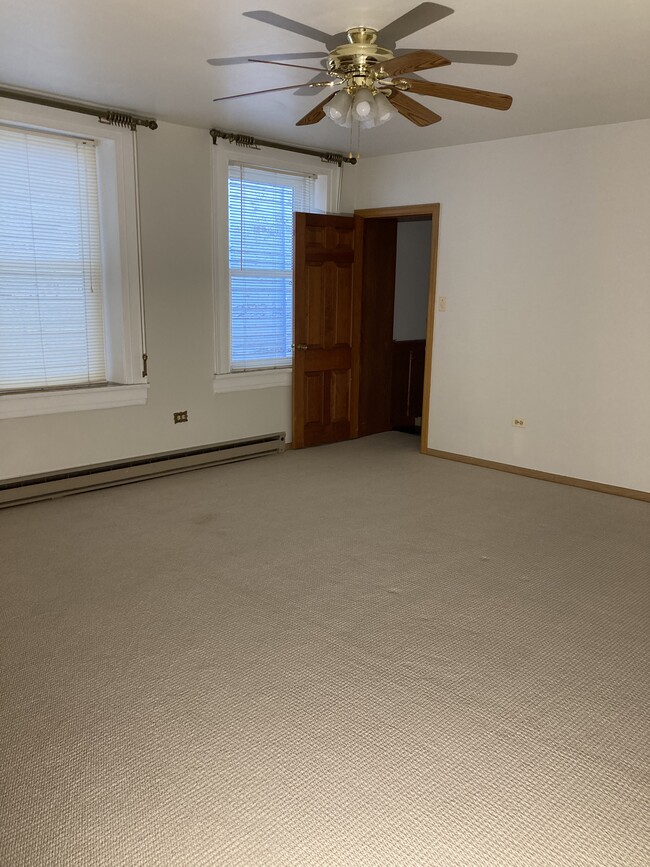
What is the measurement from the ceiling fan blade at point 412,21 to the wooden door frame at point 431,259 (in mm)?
2529

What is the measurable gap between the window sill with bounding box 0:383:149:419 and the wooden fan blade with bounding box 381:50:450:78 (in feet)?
9.39

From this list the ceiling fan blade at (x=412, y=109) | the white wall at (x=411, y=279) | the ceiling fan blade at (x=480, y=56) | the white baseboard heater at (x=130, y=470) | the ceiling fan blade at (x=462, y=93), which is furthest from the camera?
the white wall at (x=411, y=279)

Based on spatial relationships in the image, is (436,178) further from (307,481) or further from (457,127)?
(307,481)

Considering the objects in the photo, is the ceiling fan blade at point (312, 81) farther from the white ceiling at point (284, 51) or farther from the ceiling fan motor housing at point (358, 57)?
the ceiling fan motor housing at point (358, 57)

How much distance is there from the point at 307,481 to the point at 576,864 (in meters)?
3.45

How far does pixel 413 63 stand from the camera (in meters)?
2.52

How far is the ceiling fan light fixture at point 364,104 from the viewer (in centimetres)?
277

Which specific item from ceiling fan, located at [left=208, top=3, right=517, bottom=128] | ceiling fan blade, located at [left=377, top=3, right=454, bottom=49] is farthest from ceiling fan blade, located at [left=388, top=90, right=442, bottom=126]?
ceiling fan blade, located at [left=377, top=3, right=454, bottom=49]

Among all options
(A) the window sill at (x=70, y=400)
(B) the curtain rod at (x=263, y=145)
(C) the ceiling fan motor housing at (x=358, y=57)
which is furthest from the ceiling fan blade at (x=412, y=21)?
(A) the window sill at (x=70, y=400)

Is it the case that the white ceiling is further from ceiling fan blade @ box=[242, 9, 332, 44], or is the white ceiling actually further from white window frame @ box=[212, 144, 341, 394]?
white window frame @ box=[212, 144, 341, 394]

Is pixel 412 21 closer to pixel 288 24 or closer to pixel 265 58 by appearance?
pixel 288 24

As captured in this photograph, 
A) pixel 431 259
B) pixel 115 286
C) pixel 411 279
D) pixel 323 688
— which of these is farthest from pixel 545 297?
pixel 323 688

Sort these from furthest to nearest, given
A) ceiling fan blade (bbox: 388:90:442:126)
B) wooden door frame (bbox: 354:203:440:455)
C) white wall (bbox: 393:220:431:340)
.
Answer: white wall (bbox: 393:220:431:340), wooden door frame (bbox: 354:203:440:455), ceiling fan blade (bbox: 388:90:442:126)

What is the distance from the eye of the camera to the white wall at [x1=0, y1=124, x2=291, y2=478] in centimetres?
449
